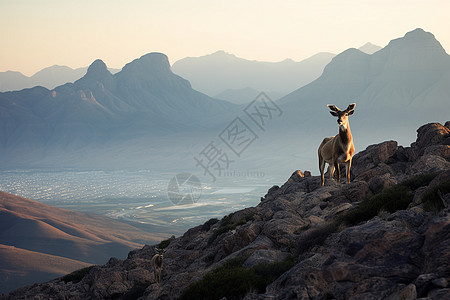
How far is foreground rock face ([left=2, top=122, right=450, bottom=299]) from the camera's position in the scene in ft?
33.4

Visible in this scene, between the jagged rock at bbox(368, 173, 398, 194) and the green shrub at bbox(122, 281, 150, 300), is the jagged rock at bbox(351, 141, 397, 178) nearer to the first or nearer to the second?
the jagged rock at bbox(368, 173, 398, 194)

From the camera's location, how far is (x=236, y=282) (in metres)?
13.4

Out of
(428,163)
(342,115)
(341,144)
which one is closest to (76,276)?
(341,144)

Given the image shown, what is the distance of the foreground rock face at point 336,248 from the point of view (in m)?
10.2

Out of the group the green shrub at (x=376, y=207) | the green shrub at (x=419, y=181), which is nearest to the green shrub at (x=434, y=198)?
the green shrub at (x=376, y=207)

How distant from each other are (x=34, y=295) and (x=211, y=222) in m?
11.9

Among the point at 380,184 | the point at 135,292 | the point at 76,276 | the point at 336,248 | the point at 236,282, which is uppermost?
the point at 380,184

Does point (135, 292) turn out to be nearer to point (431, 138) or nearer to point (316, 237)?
point (316, 237)

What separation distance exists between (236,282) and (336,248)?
9.54 feet

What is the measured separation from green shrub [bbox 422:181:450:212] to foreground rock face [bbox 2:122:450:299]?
13 centimetres

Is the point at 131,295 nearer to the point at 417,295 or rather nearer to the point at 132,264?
the point at 132,264

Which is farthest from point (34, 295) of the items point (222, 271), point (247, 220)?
point (222, 271)

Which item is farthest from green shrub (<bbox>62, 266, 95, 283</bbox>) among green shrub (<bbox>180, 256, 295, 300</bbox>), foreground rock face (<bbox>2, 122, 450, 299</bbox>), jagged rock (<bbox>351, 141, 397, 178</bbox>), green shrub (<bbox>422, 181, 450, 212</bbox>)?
green shrub (<bbox>422, 181, 450, 212</bbox>)

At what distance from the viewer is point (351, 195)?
819 inches
